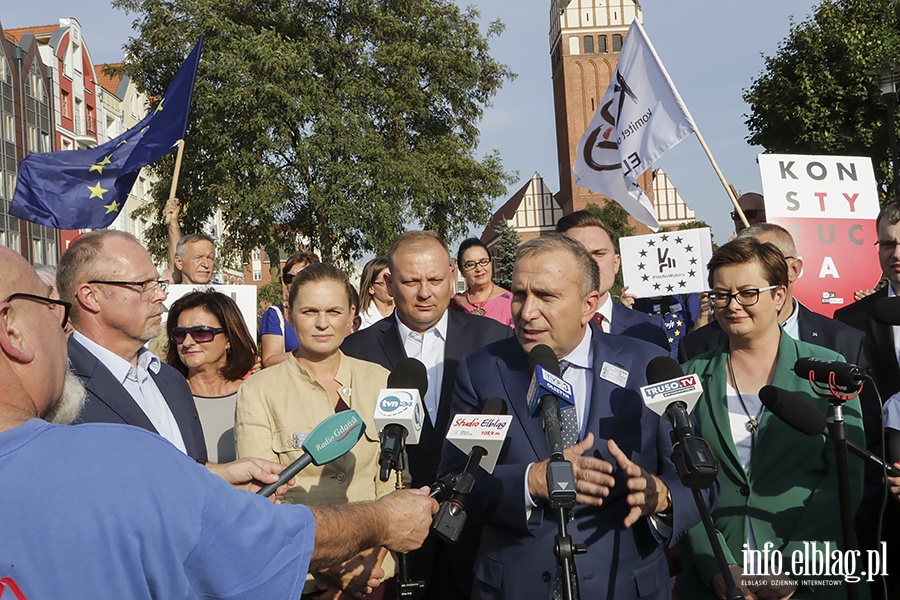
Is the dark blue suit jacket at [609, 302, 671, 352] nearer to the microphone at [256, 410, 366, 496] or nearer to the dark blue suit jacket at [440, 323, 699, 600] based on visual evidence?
the dark blue suit jacket at [440, 323, 699, 600]

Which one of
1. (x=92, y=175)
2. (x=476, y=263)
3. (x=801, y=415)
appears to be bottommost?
(x=801, y=415)

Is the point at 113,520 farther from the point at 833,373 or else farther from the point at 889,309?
the point at 889,309

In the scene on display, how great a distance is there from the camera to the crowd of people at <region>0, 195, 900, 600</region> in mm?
1624

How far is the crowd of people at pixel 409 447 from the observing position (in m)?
1.62

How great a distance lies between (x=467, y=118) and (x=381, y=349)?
2165cm

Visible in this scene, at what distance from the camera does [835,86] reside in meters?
26.2

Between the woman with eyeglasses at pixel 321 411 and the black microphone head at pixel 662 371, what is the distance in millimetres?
1453

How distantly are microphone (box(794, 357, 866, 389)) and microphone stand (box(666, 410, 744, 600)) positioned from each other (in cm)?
77

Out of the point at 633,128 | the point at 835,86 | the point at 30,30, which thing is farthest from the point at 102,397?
the point at 30,30

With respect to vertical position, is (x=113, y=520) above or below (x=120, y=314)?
below

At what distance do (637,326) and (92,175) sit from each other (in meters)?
6.42

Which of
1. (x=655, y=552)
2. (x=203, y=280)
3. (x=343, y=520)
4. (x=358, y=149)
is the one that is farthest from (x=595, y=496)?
(x=358, y=149)

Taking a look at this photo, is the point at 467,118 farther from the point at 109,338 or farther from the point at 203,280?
the point at 109,338

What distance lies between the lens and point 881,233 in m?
5.00
